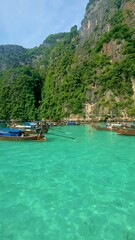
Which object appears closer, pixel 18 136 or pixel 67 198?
pixel 67 198

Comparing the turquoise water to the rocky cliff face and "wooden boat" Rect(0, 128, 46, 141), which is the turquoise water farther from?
the rocky cliff face

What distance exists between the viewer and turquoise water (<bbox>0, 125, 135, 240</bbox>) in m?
9.53

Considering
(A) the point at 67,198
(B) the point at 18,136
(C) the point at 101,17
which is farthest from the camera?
(C) the point at 101,17

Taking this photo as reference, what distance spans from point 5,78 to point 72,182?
370ft

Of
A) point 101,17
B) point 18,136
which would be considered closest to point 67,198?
point 18,136

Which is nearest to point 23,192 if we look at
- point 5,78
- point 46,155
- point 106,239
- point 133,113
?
point 106,239

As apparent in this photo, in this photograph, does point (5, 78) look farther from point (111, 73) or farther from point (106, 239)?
point (106, 239)

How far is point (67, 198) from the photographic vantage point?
1287cm

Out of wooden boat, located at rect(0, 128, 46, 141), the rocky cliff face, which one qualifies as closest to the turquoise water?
wooden boat, located at rect(0, 128, 46, 141)

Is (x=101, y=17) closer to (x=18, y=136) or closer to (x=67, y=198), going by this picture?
(x=18, y=136)

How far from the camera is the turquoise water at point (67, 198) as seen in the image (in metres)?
9.53

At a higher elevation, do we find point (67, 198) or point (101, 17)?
point (101, 17)

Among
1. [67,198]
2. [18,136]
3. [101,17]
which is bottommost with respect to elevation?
[67,198]

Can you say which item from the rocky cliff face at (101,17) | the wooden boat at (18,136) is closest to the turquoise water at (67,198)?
the wooden boat at (18,136)
